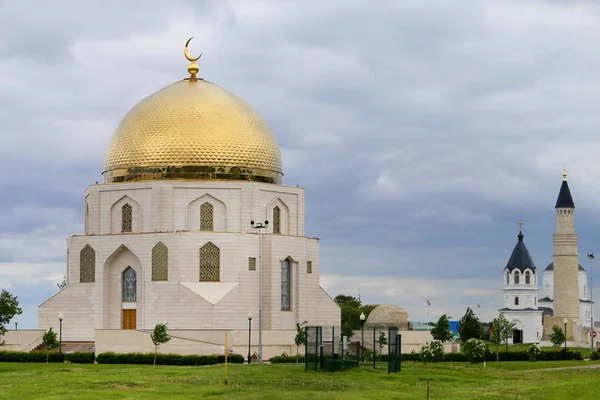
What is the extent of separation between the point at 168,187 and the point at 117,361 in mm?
13427

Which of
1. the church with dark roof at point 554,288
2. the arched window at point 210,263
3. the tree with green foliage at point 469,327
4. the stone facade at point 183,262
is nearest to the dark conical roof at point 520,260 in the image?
the church with dark roof at point 554,288

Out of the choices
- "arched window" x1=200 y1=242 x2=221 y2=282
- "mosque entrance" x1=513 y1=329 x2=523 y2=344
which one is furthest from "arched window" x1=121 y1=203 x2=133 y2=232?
"mosque entrance" x1=513 y1=329 x2=523 y2=344

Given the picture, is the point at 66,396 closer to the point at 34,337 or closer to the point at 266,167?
the point at 34,337

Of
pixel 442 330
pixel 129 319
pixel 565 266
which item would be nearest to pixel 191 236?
pixel 129 319

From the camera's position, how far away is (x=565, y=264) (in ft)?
328

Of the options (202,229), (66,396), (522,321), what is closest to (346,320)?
(522,321)

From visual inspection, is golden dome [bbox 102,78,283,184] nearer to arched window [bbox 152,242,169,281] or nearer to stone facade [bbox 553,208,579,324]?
arched window [bbox 152,242,169,281]

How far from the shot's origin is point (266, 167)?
207ft

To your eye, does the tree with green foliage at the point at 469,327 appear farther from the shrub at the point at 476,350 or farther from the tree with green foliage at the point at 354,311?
the shrub at the point at 476,350

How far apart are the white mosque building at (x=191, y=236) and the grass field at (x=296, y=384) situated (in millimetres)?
19677

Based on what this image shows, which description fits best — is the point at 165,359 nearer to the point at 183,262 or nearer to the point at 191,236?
the point at 183,262

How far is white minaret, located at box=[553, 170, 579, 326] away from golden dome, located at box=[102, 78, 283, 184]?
4410 centimetres

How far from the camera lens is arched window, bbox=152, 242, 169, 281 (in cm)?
5862

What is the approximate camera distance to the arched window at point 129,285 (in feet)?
197
